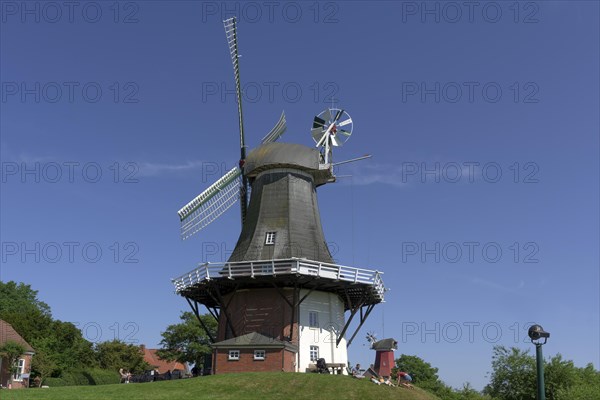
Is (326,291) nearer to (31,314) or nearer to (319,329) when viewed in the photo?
(319,329)

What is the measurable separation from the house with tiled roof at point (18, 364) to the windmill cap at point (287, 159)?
2069cm

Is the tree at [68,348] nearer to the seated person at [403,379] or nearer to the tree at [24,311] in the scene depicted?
the tree at [24,311]

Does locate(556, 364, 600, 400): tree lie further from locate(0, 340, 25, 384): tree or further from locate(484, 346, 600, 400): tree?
locate(0, 340, 25, 384): tree

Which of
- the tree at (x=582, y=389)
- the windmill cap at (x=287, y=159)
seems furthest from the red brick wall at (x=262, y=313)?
the tree at (x=582, y=389)

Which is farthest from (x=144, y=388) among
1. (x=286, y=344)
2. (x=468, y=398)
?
(x=468, y=398)

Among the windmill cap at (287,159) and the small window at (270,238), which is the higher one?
the windmill cap at (287,159)

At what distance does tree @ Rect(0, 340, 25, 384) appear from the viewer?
40.4 metres

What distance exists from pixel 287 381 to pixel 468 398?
1129 inches

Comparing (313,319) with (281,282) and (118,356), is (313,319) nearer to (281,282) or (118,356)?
(281,282)

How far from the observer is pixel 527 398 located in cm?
4247

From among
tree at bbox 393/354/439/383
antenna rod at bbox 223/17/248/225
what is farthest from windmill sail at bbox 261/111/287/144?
tree at bbox 393/354/439/383

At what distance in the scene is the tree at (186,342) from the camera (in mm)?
54875

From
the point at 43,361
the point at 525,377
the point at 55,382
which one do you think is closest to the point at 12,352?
the point at 43,361

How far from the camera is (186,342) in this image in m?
55.9
